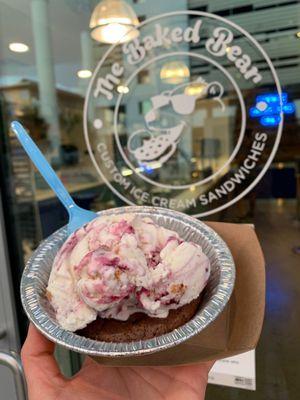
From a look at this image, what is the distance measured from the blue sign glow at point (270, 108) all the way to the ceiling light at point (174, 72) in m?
0.24

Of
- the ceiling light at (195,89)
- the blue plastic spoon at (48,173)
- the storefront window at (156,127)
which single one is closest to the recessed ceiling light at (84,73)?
the storefront window at (156,127)

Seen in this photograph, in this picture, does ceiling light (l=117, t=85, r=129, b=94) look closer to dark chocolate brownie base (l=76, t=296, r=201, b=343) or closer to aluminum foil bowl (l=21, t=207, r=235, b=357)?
aluminum foil bowl (l=21, t=207, r=235, b=357)

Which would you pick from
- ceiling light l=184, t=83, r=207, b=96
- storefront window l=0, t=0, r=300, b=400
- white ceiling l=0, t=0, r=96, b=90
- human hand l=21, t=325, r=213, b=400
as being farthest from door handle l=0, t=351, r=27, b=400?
ceiling light l=184, t=83, r=207, b=96

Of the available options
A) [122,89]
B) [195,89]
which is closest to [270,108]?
[195,89]

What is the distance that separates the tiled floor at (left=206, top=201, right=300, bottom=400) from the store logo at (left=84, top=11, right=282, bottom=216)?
142 millimetres

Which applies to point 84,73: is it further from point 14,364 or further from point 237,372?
point 237,372

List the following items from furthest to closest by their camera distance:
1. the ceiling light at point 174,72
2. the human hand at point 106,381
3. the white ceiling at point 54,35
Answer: the white ceiling at point 54,35, the ceiling light at point 174,72, the human hand at point 106,381

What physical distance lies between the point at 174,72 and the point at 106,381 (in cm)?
90

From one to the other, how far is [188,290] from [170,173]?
2.06 feet

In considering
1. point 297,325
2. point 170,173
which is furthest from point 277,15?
point 297,325

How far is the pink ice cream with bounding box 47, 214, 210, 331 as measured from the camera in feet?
2.10

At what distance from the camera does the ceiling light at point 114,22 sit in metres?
1.20

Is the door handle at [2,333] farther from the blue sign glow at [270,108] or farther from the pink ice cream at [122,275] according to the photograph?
the blue sign glow at [270,108]

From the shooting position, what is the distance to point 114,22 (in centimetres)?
122
